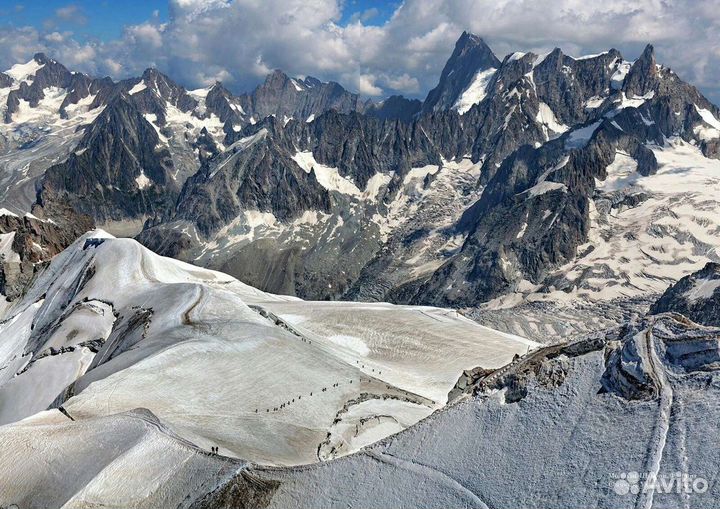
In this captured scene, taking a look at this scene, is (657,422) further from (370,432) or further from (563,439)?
(370,432)

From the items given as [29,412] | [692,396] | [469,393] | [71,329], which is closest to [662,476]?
[692,396]

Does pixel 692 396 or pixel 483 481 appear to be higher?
pixel 692 396

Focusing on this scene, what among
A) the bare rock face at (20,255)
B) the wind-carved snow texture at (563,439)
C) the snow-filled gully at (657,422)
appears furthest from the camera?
the bare rock face at (20,255)

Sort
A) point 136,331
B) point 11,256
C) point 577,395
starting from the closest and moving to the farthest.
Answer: point 577,395
point 136,331
point 11,256

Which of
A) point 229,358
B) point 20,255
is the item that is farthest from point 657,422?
point 20,255

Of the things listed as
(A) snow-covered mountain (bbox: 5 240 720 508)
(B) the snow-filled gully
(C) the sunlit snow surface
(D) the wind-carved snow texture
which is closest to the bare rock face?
(C) the sunlit snow surface

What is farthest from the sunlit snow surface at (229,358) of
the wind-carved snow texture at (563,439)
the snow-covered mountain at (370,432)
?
the wind-carved snow texture at (563,439)

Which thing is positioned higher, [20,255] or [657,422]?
[20,255]

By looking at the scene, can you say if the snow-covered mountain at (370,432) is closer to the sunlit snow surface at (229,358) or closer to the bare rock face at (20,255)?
the sunlit snow surface at (229,358)

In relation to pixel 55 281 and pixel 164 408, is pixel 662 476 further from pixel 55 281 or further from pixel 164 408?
pixel 55 281
